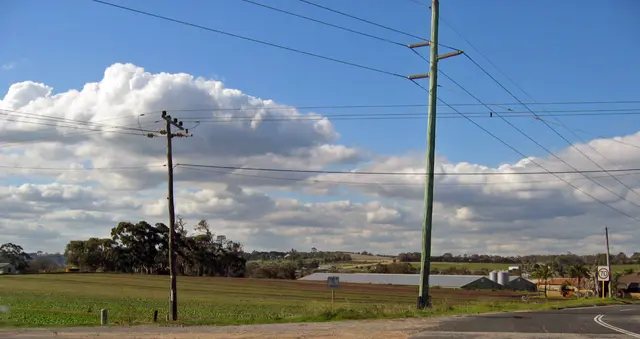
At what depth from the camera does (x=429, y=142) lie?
98.6 feet

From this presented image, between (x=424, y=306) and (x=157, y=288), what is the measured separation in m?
68.6

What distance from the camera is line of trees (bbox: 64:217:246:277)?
14625cm

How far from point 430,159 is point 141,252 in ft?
421

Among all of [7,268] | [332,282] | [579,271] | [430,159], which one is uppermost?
[430,159]

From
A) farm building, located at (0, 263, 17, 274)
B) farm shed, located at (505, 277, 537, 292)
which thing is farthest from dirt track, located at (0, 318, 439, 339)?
farm building, located at (0, 263, 17, 274)

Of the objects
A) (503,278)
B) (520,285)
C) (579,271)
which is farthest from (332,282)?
(520,285)

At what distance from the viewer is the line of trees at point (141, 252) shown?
146 metres

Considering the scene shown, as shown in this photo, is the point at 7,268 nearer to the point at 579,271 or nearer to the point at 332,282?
the point at 579,271

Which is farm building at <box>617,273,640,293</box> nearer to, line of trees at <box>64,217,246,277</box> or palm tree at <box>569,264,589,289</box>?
palm tree at <box>569,264,589,289</box>

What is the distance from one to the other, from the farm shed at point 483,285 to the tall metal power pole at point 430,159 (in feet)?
333

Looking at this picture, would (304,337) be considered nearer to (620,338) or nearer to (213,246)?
(620,338)

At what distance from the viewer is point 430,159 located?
1177 inches

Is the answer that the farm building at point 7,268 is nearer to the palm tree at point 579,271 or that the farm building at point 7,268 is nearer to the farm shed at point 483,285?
the farm shed at point 483,285

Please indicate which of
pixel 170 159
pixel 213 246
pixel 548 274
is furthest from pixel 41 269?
pixel 170 159
